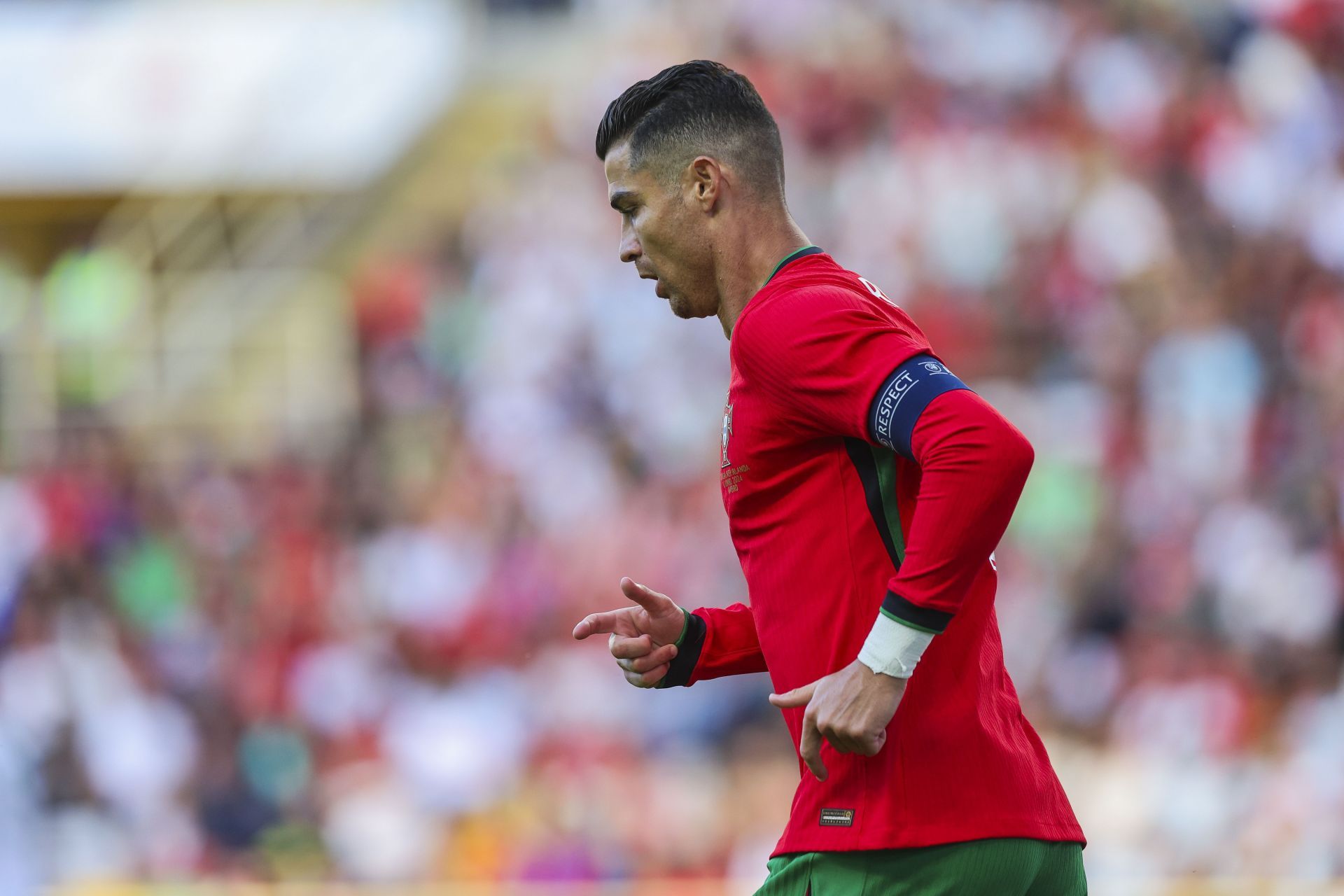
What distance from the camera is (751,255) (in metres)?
2.85

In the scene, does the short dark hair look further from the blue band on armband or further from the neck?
the blue band on armband

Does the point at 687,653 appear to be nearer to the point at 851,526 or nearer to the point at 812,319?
the point at 851,526

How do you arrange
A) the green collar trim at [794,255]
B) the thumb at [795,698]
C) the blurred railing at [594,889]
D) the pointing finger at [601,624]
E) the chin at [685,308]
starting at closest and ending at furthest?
1. the thumb at [795,698]
2. the green collar trim at [794,255]
3. the chin at [685,308]
4. the pointing finger at [601,624]
5. the blurred railing at [594,889]

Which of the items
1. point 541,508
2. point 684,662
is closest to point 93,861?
point 541,508

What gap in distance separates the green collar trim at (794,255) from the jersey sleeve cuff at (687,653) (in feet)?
2.17

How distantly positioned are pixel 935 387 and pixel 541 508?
7.55 metres

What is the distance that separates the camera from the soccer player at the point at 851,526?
239 centimetres

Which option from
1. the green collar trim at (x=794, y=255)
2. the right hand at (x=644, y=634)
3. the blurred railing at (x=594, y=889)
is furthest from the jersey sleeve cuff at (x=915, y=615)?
the blurred railing at (x=594, y=889)

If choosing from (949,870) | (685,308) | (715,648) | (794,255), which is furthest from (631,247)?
(949,870)

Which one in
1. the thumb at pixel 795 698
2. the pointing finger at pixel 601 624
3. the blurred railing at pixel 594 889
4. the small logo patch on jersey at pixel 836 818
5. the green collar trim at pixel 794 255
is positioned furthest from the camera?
the blurred railing at pixel 594 889

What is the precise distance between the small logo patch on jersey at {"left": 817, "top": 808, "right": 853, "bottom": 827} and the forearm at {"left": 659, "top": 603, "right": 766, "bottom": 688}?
516mm

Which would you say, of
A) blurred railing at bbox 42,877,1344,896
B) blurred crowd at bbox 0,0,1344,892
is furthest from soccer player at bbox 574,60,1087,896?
blurred crowd at bbox 0,0,1344,892

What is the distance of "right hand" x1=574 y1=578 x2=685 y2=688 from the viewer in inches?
121

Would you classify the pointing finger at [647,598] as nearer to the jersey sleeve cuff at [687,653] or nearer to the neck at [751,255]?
the jersey sleeve cuff at [687,653]
